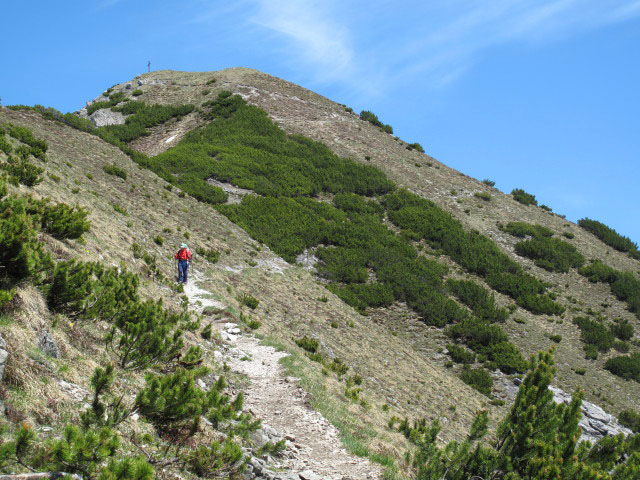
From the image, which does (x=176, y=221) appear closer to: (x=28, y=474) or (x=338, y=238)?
(x=338, y=238)

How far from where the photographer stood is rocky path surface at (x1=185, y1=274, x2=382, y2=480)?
755 centimetres

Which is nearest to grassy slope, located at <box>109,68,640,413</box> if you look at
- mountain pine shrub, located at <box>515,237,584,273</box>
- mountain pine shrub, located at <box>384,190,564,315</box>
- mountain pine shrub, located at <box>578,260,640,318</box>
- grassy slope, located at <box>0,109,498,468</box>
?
mountain pine shrub, located at <box>578,260,640,318</box>

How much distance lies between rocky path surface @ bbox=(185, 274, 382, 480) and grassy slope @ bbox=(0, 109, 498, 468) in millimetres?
1191

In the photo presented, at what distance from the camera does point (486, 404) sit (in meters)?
20.7

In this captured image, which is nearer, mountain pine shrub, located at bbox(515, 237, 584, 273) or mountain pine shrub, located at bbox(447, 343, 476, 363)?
mountain pine shrub, located at bbox(447, 343, 476, 363)

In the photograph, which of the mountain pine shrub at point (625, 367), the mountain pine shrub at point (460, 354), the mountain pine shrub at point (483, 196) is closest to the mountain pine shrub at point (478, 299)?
the mountain pine shrub at point (460, 354)

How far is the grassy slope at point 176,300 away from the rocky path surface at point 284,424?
1.19m

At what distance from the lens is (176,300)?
1498 cm

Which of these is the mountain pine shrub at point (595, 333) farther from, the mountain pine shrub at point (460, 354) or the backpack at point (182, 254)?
the backpack at point (182, 254)

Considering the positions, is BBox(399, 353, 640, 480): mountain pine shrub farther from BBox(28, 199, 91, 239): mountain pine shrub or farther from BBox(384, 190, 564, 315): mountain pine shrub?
BBox(384, 190, 564, 315): mountain pine shrub

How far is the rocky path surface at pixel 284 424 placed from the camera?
7.55 metres

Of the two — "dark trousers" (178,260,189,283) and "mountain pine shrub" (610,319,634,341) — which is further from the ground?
"mountain pine shrub" (610,319,634,341)

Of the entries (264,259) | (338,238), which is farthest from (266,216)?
(264,259)

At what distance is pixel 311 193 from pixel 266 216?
7.45 metres
